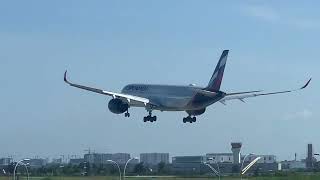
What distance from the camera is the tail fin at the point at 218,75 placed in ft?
382

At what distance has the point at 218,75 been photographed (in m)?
119

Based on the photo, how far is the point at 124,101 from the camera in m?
121

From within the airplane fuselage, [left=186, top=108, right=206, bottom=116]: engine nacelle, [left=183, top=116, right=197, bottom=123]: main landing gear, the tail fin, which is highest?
the tail fin

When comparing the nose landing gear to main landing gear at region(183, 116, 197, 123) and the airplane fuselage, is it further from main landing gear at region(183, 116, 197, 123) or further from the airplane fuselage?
the airplane fuselage

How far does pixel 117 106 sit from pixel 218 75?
49.5ft

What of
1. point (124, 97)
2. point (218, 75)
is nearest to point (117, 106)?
point (124, 97)

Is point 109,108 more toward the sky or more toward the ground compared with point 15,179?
more toward the sky

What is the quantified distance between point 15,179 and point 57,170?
67.5 meters

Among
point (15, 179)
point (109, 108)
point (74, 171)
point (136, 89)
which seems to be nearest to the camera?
point (15, 179)

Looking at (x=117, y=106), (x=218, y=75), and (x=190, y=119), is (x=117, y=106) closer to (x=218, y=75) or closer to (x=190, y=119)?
(x=190, y=119)

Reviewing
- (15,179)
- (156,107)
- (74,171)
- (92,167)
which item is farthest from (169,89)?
(92,167)

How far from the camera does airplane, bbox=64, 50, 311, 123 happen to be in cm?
11562

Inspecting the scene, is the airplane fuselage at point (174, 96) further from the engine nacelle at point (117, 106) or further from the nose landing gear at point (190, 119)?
the nose landing gear at point (190, 119)

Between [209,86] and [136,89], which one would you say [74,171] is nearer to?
[136,89]
